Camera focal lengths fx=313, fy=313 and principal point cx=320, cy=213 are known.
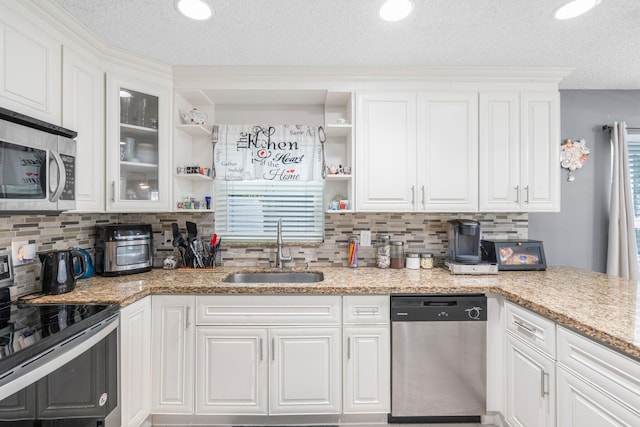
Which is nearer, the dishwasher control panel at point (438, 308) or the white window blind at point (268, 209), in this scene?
the dishwasher control panel at point (438, 308)

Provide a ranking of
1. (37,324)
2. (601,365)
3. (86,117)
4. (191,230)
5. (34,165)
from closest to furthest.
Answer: (601,365)
(37,324)
(34,165)
(86,117)
(191,230)

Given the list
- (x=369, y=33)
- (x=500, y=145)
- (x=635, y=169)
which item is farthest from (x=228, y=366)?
(x=635, y=169)

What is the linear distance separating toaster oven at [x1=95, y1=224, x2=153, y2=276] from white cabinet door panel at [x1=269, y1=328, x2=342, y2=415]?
1.11 meters

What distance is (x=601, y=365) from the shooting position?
116 cm

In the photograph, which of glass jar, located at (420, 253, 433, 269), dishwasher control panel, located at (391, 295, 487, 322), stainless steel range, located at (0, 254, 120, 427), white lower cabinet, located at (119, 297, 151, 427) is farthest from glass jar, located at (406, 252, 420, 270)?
stainless steel range, located at (0, 254, 120, 427)

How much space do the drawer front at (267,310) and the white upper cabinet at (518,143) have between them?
4.52ft

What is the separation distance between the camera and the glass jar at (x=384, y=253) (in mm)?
2416

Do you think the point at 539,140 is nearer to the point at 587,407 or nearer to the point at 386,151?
the point at 386,151

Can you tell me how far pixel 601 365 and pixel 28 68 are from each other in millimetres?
2749

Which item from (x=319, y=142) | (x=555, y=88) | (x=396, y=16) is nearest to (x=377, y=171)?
(x=319, y=142)

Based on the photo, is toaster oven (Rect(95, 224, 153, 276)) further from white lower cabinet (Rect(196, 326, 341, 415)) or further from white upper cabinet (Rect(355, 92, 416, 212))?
white upper cabinet (Rect(355, 92, 416, 212))

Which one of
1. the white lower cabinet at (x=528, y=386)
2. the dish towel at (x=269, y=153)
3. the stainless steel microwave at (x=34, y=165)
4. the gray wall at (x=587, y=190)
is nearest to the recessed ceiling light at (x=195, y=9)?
the stainless steel microwave at (x=34, y=165)

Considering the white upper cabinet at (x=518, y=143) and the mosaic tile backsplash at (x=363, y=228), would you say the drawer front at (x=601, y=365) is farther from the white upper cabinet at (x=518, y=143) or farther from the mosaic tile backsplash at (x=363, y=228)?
the mosaic tile backsplash at (x=363, y=228)

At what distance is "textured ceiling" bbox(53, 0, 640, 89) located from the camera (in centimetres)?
156
